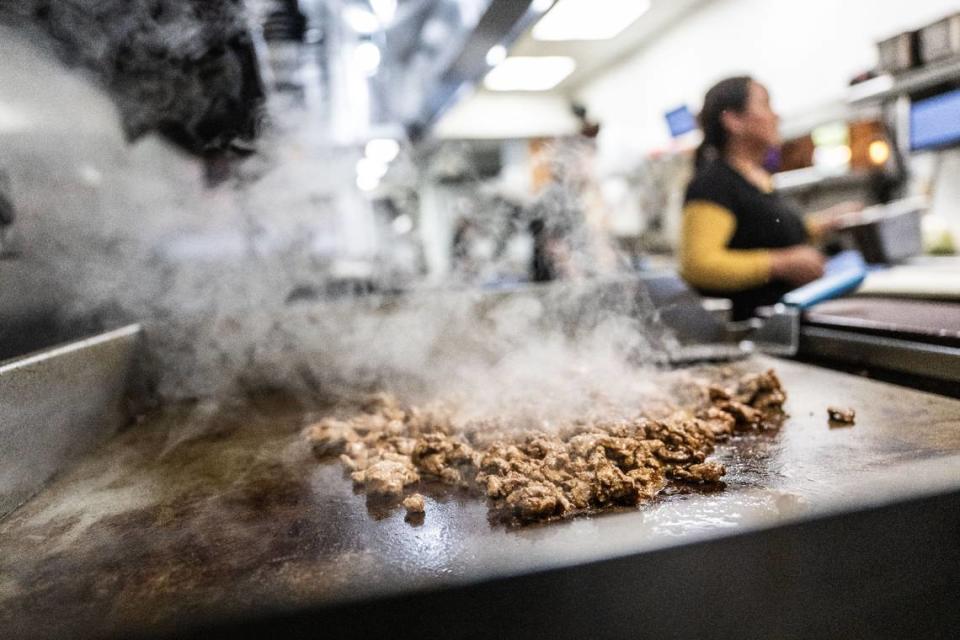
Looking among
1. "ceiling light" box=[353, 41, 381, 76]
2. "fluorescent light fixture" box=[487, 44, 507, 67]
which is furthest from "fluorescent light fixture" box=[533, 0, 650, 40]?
"fluorescent light fixture" box=[487, 44, 507, 67]

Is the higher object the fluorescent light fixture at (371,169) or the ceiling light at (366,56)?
the ceiling light at (366,56)

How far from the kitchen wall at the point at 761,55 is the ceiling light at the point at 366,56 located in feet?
12.2

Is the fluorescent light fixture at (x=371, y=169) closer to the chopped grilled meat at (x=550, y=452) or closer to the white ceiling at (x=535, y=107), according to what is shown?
the white ceiling at (x=535, y=107)

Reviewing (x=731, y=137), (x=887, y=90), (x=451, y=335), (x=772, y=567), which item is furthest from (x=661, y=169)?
(x=772, y=567)

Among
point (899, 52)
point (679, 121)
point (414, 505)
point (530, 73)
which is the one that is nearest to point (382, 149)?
point (679, 121)

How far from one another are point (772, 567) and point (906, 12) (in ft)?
17.3

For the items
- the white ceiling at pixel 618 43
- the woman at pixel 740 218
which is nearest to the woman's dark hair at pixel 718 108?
the woman at pixel 740 218

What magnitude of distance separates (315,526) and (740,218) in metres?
2.47

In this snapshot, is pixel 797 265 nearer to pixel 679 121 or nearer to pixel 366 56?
pixel 679 121

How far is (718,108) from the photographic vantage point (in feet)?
8.55

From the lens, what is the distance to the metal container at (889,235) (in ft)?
10.4

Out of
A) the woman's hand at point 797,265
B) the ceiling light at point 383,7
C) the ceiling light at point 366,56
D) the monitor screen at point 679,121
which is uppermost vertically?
the ceiling light at point 366,56

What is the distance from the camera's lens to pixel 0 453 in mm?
1071

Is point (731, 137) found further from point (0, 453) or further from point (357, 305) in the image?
point (0, 453)
